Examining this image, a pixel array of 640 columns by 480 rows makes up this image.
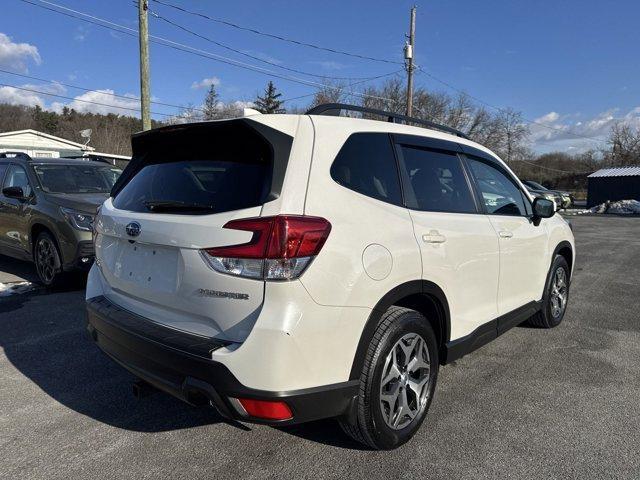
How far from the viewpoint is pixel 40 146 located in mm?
36594

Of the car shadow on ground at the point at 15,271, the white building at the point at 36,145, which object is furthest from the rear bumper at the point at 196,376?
the white building at the point at 36,145

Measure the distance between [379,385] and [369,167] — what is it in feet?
3.84

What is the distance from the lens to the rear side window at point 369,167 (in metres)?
2.53

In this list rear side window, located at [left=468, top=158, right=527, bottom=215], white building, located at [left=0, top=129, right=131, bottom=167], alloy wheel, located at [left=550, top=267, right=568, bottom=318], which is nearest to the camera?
rear side window, located at [left=468, top=158, right=527, bottom=215]

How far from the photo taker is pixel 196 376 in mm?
2262

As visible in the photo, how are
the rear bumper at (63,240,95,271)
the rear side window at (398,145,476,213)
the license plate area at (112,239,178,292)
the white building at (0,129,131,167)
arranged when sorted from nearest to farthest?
the license plate area at (112,239,178,292)
the rear side window at (398,145,476,213)
the rear bumper at (63,240,95,271)
the white building at (0,129,131,167)

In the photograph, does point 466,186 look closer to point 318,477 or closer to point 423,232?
point 423,232

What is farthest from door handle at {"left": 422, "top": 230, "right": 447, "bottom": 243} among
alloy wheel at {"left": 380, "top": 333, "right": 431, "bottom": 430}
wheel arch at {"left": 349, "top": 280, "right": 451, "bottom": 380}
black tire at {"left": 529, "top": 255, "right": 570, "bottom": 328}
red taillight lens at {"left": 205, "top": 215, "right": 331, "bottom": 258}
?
black tire at {"left": 529, "top": 255, "right": 570, "bottom": 328}

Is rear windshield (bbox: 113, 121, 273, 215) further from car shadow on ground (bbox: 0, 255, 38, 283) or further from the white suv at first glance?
car shadow on ground (bbox: 0, 255, 38, 283)

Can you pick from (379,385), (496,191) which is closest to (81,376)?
(379,385)

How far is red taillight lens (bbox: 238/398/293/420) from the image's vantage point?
7.22 feet

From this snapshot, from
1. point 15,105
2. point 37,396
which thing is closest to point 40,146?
point 15,105

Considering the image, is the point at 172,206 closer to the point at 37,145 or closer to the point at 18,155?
the point at 18,155

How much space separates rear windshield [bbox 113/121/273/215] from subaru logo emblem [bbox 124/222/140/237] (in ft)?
0.37
